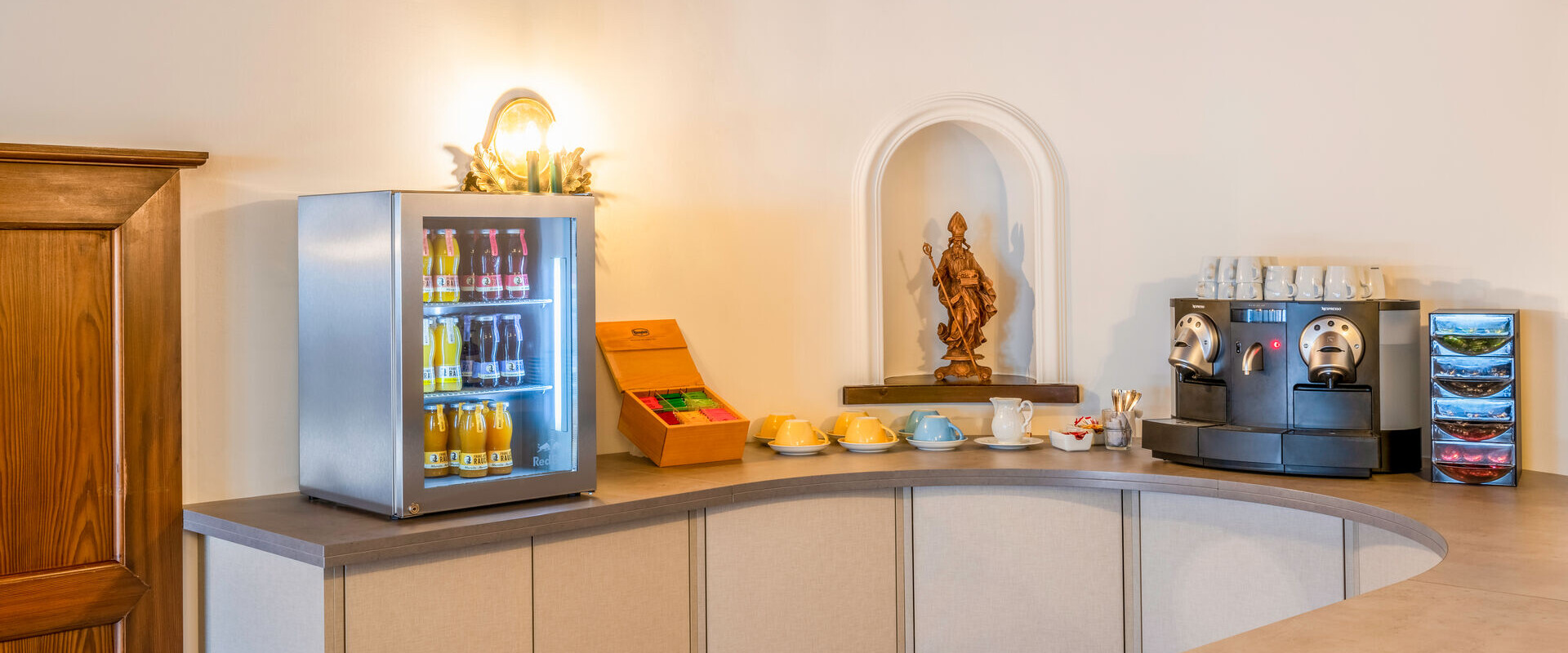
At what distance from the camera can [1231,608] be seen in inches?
119

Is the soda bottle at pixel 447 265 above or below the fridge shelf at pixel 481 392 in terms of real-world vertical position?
above

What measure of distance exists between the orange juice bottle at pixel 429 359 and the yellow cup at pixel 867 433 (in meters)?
1.33

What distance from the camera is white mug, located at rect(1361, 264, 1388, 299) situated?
3092 mm

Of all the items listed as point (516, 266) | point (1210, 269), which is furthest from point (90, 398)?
point (1210, 269)

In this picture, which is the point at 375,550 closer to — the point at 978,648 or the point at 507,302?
the point at 507,302

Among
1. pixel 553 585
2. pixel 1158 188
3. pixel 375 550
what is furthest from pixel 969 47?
pixel 375 550

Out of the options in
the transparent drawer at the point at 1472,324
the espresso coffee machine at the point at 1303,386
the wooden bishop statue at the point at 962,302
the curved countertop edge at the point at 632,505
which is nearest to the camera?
the curved countertop edge at the point at 632,505

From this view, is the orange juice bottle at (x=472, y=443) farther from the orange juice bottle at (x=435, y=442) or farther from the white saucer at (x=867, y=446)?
the white saucer at (x=867, y=446)

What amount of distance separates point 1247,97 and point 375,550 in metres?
2.75

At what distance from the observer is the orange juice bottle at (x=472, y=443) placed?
9.04ft

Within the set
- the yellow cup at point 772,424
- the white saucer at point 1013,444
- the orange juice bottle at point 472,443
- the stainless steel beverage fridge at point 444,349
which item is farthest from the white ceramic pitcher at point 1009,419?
the orange juice bottle at point 472,443

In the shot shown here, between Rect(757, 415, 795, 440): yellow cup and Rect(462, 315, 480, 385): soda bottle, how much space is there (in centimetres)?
110

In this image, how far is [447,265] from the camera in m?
2.78

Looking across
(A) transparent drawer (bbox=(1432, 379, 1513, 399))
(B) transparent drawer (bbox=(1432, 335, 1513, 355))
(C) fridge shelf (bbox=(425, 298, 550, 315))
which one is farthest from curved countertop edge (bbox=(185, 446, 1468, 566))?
(C) fridge shelf (bbox=(425, 298, 550, 315))
